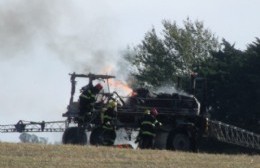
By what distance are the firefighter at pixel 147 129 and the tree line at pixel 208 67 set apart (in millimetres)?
6664

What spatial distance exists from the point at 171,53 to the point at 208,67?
38.9ft

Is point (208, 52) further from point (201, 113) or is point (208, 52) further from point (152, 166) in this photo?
point (152, 166)

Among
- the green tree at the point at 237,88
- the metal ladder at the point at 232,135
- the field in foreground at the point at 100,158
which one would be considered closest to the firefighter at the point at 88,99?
the metal ladder at the point at 232,135

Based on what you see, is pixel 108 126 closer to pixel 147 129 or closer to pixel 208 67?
pixel 147 129

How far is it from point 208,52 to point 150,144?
3634cm

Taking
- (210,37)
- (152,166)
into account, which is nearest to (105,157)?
(152,166)

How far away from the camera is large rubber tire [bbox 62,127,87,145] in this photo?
4112 centimetres

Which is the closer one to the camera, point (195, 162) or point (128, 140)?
point (195, 162)

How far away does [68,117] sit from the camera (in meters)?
41.7

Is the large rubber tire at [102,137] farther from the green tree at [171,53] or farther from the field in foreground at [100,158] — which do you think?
the green tree at [171,53]

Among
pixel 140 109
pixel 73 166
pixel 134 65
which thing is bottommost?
pixel 73 166

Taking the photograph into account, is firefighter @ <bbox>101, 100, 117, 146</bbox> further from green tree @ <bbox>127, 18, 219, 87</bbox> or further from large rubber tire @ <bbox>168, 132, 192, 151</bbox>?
green tree @ <bbox>127, 18, 219, 87</bbox>

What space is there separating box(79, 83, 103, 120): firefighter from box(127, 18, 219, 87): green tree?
29423mm

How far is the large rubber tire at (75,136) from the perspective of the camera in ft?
135
